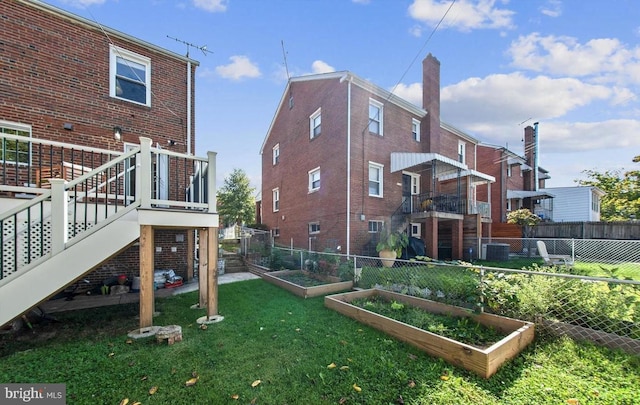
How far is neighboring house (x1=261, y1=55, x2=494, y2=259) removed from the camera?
37.4ft

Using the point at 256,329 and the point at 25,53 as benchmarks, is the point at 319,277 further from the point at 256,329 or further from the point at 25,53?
the point at 25,53

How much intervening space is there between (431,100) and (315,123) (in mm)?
6380

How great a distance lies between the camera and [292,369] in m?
3.27

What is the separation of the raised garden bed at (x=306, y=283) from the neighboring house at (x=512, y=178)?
17032 mm

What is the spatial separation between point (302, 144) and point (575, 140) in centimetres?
1491

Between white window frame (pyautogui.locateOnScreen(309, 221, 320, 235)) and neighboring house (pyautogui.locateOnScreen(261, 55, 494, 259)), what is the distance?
50 millimetres

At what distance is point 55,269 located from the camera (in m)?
3.70

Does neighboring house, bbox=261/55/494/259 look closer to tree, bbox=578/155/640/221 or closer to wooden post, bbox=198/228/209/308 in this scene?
wooden post, bbox=198/228/209/308

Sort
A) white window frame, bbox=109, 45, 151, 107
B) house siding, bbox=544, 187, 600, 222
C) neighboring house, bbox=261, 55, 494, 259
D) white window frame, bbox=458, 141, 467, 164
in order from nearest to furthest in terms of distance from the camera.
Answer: white window frame, bbox=109, 45, 151, 107 < neighboring house, bbox=261, 55, 494, 259 < white window frame, bbox=458, 141, 467, 164 < house siding, bbox=544, 187, 600, 222

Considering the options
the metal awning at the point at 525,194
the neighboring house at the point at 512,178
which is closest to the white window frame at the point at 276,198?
the neighboring house at the point at 512,178

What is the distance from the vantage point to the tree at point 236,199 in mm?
27188

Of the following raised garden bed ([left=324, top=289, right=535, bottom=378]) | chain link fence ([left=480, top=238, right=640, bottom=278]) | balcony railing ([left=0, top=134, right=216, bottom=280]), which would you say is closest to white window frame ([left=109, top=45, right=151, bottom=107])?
balcony railing ([left=0, top=134, right=216, bottom=280])

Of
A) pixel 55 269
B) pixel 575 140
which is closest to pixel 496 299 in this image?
pixel 55 269

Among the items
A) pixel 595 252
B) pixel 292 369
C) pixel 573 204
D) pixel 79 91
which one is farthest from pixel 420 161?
pixel 573 204
